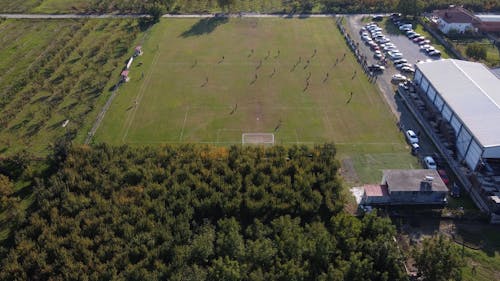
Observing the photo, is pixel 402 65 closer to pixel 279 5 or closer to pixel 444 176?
pixel 444 176

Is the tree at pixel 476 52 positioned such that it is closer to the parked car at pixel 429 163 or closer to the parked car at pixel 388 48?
the parked car at pixel 388 48

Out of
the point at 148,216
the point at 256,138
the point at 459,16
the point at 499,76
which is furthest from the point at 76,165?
the point at 459,16

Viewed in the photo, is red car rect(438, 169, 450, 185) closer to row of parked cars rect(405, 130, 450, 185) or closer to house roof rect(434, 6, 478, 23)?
row of parked cars rect(405, 130, 450, 185)

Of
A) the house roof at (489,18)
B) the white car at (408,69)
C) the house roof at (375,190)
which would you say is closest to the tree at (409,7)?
the house roof at (489,18)

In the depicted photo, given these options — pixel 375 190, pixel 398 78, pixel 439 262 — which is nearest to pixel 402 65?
pixel 398 78

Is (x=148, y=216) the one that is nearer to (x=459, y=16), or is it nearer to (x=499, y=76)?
(x=499, y=76)

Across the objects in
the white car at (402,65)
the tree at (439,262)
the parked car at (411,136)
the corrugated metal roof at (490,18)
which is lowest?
the parked car at (411,136)

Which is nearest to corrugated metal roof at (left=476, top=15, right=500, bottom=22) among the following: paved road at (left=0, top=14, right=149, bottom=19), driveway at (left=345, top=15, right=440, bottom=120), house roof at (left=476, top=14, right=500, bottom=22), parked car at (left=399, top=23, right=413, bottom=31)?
house roof at (left=476, top=14, right=500, bottom=22)
